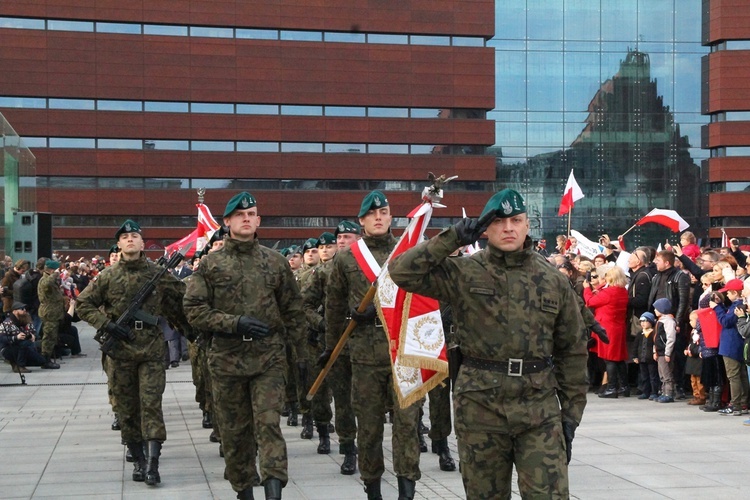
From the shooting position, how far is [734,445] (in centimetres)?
977

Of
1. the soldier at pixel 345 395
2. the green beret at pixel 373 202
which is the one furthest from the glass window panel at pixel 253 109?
the green beret at pixel 373 202

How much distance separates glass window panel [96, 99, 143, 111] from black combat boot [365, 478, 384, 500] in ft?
138

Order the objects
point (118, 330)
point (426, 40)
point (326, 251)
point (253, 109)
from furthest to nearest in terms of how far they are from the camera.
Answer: point (426, 40) < point (253, 109) < point (326, 251) < point (118, 330)

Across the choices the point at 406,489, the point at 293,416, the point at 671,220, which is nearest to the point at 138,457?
the point at 406,489

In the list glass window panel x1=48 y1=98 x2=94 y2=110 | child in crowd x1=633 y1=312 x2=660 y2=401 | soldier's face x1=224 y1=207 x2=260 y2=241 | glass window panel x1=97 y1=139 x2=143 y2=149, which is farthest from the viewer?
glass window panel x1=97 y1=139 x2=143 y2=149

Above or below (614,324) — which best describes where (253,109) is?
above

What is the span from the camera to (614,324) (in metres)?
14.0

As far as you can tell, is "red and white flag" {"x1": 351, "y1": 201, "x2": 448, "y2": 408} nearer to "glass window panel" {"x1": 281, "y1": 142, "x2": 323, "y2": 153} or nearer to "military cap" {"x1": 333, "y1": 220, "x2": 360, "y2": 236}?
"military cap" {"x1": 333, "y1": 220, "x2": 360, "y2": 236}

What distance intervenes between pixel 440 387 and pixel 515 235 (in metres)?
4.13

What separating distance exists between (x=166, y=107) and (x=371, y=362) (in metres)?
41.4

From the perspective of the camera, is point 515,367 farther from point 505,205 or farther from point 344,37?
point 344,37

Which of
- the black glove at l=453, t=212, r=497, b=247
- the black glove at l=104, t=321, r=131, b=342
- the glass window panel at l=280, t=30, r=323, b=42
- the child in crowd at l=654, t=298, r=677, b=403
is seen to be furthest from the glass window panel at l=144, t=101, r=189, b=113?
the black glove at l=453, t=212, r=497, b=247

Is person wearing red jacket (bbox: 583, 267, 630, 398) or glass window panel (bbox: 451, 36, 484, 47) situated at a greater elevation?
glass window panel (bbox: 451, 36, 484, 47)

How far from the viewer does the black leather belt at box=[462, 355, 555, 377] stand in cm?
486
